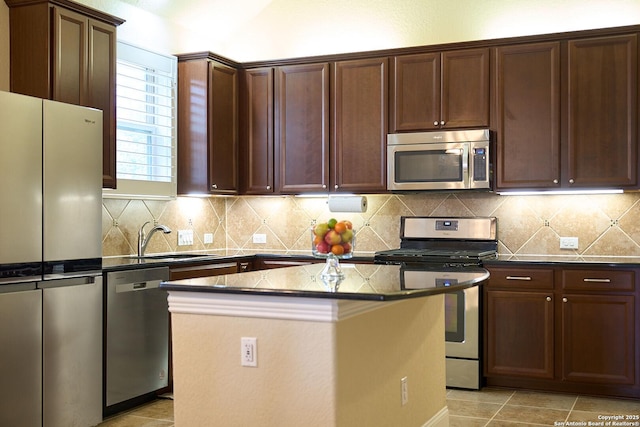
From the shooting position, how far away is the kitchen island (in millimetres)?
2674

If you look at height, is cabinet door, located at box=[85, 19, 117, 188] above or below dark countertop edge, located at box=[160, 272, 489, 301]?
above

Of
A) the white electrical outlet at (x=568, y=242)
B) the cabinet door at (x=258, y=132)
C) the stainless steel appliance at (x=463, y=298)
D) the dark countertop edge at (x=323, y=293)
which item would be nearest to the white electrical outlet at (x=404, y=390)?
the dark countertop edge at (x=323, y=293)

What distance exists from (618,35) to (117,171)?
3541 millimetres

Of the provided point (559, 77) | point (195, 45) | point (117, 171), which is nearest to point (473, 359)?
point (559, 77)

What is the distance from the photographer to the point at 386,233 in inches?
231

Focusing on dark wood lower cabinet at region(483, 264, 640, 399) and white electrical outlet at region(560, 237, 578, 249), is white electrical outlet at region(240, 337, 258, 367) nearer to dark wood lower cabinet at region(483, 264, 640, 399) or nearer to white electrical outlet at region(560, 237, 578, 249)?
dark wood lower cabinet at region(483, 264, 640, 399)

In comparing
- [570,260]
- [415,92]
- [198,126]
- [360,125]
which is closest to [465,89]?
[415,92]

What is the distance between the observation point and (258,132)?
5.97 meters

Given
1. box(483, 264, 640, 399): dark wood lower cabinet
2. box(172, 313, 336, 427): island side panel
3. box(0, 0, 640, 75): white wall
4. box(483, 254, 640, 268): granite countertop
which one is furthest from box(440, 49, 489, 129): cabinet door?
box(172, 313, 336, 427): island side panel

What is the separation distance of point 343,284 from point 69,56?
7.89ft

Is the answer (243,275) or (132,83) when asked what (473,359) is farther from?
(132,83)

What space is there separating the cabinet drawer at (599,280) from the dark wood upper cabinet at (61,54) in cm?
305

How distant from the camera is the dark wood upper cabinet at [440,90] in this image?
5.26 meters

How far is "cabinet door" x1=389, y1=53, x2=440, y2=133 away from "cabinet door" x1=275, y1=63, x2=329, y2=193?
57 cm
